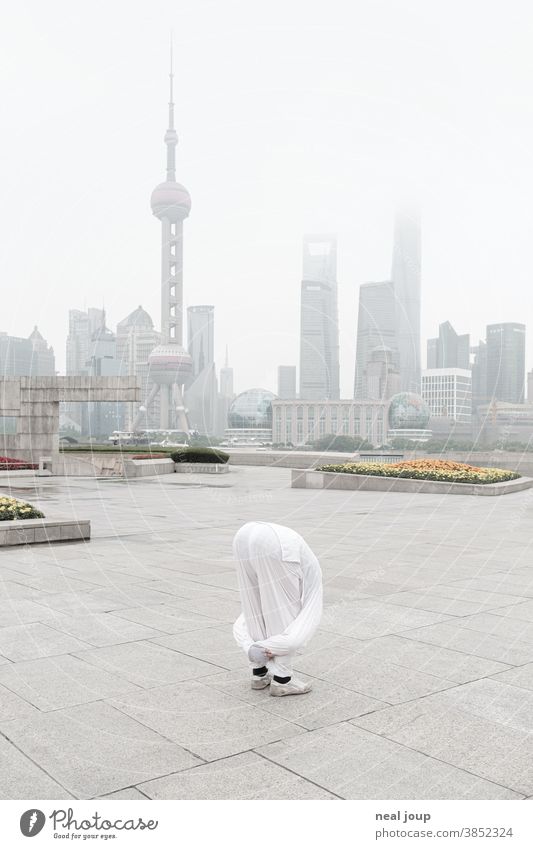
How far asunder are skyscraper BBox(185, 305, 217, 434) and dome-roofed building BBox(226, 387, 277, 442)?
11.9 inches

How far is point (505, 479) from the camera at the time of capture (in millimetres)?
25984

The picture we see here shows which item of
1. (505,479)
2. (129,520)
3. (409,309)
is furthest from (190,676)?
(505,479)

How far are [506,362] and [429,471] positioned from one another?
16699 millimetres

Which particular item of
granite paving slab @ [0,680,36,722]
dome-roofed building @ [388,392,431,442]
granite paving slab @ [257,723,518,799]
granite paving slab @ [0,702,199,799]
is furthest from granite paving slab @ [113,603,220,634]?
dome-roofed building @ [388,392,431,442]

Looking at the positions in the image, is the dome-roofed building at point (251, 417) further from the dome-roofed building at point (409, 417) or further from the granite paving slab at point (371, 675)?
the granite paving slab at point (371, 675)

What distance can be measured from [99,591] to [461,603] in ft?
13.3

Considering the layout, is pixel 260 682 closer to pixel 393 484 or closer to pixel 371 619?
pixel 371 619

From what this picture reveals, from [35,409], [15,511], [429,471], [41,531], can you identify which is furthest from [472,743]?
[35,409]

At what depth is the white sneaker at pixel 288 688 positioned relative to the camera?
5.09 meters

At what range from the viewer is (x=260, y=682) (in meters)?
5.22

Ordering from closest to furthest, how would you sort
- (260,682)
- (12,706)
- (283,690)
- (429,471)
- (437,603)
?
(12,706) → (283,690) → (260,682) → (437,603) → (429,471)

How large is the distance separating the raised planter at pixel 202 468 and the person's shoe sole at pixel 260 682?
1120 inches

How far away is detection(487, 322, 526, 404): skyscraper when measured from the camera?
7.78 m

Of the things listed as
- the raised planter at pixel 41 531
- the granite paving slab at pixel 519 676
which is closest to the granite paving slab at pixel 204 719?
the granite paving slab at pixel 519 676
